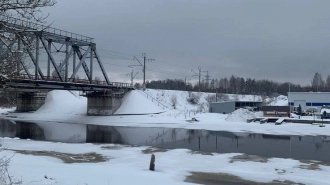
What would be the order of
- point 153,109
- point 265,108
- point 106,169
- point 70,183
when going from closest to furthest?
point 70,183, point 106,169, point 265,108, point 153,109

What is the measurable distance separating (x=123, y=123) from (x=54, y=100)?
1403 inches

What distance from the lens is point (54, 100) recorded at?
86.4 meters

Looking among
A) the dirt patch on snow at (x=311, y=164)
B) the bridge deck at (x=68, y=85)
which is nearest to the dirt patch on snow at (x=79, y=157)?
the dirt patch on snow at (x=311, y=164)

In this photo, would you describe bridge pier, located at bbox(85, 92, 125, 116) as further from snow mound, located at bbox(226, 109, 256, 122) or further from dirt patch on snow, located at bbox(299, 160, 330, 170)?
dirt patch on snow, located at bbox(299, 160, 330, 170)

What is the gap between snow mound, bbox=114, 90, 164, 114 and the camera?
2652 inches

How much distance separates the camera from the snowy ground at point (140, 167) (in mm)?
13828

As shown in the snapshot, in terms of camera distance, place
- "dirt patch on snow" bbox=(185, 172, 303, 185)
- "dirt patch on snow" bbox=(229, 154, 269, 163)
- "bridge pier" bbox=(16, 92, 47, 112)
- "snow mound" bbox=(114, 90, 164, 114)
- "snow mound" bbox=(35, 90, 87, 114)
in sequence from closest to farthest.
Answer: "dirt patch on snow" bbox=(185, 172, 303, 185), "dirt patch on snow" bbox=(229, 154, 269, 163), "snow mound" bbox=(114, 90, 164, 114), "snow mound" bbox=(35, 90, 87, 114), "bridge pier" bbox=(16, 92, 47, 112)

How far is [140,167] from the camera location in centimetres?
1844

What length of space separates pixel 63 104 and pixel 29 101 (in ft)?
36.8

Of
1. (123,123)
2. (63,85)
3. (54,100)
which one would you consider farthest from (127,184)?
(54,100)

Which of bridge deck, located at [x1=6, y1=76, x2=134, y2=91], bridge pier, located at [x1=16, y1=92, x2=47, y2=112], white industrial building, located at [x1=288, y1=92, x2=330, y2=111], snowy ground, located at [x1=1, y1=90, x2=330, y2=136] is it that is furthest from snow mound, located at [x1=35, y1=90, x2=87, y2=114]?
Answer: white industrial building, located at [x1=288, y1=92, x2=330, y2=111]

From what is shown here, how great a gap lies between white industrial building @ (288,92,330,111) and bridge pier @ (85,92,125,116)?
37.1 metres

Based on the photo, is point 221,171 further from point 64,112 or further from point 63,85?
point 64,112

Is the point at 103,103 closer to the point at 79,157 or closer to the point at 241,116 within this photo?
the point at 241,116
